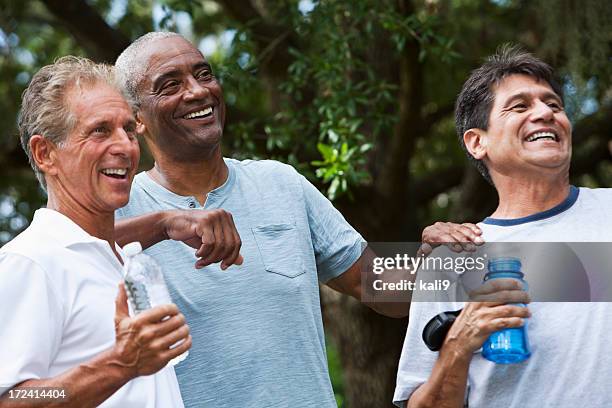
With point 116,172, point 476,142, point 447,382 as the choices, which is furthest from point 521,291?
point 116,172

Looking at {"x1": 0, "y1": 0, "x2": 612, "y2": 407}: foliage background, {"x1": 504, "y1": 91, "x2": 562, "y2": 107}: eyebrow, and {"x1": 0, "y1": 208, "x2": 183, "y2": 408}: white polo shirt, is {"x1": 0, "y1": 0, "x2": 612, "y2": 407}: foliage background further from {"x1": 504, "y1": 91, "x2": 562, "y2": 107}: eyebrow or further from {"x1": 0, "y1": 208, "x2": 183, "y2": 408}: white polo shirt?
{"x1": 0, "y1": 208, "x2": 183, "y2": 408}: white polo shirt

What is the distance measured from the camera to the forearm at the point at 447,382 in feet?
9.09

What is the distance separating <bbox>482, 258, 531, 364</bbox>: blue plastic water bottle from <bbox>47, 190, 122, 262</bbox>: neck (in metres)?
0.97

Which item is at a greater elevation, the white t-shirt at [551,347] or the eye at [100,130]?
the eye at [100,130]

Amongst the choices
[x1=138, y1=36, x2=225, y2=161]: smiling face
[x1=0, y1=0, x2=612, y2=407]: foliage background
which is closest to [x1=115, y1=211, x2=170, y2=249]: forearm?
[x1=138, y1=36, x2=225, y2=161]: smiling face

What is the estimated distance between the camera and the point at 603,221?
2.92 metres

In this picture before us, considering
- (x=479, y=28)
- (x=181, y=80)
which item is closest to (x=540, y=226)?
(x=181, y=80)

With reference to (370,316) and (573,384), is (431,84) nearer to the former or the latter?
(370,316)

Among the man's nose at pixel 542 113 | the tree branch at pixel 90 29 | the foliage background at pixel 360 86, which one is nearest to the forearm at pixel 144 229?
the man's nose at pixel 542 113

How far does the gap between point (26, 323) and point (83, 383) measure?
18cm

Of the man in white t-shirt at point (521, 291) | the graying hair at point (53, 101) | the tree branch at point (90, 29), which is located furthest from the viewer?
the tree branch at point (90, 29)

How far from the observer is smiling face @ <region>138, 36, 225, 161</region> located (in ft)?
10.7

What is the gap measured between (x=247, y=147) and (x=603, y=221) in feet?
A: 9.58

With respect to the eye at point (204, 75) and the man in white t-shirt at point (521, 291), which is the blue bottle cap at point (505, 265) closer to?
the man in white t-shirt at point (521, 291)
